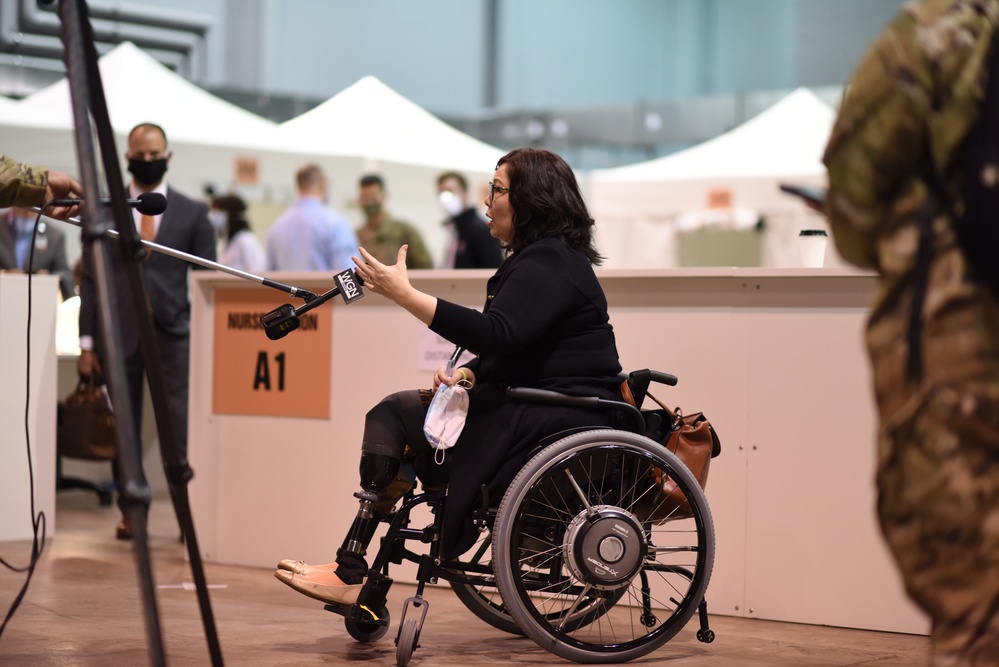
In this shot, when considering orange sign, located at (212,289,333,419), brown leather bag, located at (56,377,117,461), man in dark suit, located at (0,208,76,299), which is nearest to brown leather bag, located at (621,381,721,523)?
orange sign, located at (212,289,333,419)

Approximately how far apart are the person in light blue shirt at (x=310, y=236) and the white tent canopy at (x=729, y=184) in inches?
123

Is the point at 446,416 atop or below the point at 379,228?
below

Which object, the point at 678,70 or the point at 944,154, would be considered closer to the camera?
the point at 944,154

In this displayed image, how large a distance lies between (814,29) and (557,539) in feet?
46.8

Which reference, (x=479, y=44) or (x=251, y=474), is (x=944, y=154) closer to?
(x=251, y=474)

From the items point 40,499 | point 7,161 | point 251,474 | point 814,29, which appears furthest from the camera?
point 814,29

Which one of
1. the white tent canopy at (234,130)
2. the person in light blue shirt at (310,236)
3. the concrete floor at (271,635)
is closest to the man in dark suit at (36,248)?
the white tent canopy at (234,130)

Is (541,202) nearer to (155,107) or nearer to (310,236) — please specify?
(310,236)

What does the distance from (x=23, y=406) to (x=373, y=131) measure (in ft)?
12.1

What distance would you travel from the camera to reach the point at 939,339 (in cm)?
148

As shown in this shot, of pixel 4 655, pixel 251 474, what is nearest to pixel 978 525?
pixel 4 655

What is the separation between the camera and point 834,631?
3385mm

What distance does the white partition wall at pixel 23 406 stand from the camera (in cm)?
463

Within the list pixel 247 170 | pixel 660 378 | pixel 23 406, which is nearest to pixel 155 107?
pixel 247 170
